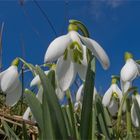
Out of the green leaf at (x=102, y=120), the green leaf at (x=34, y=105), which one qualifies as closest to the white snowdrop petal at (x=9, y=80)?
the green leaf at (x=34, y=105)

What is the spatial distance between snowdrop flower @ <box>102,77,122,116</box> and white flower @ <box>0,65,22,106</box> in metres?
0.48

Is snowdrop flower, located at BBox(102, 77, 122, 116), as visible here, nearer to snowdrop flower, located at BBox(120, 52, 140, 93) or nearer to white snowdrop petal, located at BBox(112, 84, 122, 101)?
white snowdrop petal, located at BBox(112, 84, 122, 101)

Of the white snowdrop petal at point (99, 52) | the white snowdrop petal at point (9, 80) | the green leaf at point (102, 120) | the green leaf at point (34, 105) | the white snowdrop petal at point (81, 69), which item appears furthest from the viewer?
the green leaf at point (102, 120)

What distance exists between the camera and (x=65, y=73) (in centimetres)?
144

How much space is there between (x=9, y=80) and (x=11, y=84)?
0.02 meters

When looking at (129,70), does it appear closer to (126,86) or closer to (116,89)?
(126,86)

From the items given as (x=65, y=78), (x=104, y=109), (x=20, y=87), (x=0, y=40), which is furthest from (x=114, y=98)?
(x=0, y=40)

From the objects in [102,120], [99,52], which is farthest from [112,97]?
[99,52]

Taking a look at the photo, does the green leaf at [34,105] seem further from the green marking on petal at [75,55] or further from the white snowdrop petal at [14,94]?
the white snowdrop petal at [14,94]

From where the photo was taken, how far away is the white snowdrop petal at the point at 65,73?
1.41 metres

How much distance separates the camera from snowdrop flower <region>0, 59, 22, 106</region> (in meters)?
1.67

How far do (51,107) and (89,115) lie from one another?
14cm

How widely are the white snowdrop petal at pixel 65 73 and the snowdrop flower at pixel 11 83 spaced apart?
0.29 meters

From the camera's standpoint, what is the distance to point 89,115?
137 centimetres
